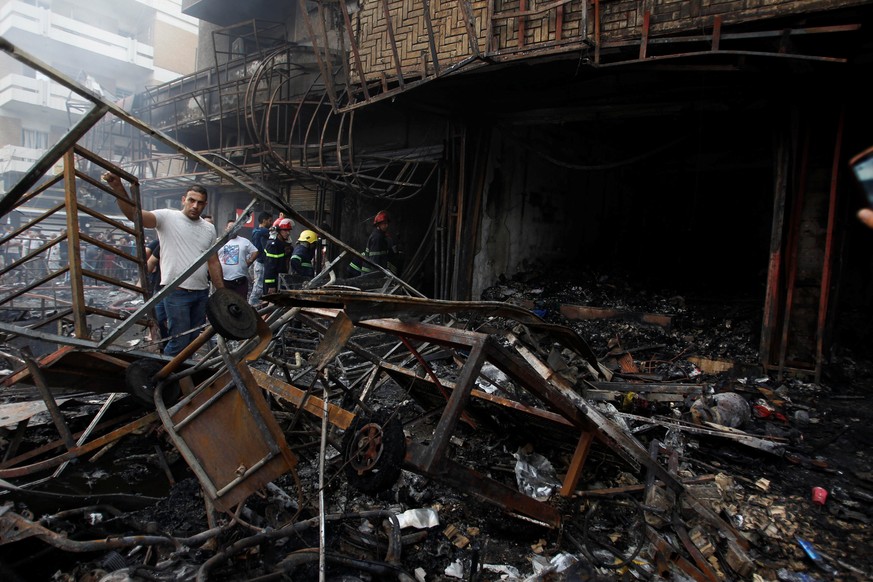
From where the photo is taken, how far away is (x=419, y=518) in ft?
9.59

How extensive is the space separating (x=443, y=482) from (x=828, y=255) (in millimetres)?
5338

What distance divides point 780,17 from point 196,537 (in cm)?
603

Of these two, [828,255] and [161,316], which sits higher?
[828,255]

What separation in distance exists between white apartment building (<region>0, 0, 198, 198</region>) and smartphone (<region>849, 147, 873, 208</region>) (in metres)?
33.5

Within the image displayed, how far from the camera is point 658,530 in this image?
2.84 meters

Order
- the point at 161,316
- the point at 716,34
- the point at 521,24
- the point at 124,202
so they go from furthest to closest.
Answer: the point at 521,24 < the point at 161,316 < the point at 716,34 < the point at 124,202

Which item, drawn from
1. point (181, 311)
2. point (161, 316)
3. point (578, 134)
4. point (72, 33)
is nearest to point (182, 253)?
point (181, 311)

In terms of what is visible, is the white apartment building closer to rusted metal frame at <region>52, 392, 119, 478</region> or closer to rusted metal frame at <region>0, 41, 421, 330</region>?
rusted metal frame at <region>52, 392, 119, 478</region>

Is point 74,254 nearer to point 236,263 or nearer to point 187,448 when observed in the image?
point 187,448

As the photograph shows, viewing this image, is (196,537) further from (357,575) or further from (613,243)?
(613,243)

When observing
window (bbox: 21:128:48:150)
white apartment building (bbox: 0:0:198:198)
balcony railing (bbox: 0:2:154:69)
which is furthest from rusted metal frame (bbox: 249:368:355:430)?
balcony railing (bbox: 0:2:154:69)

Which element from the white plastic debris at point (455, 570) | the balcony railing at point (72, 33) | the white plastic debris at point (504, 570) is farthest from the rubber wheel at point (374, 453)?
the balcony railing at point (72, 33)

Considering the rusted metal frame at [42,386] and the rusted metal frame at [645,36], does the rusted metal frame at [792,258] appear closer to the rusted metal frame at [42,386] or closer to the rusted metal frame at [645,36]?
the rusted metal frame at [645,36]

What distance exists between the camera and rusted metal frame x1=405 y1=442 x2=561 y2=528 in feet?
6.59
